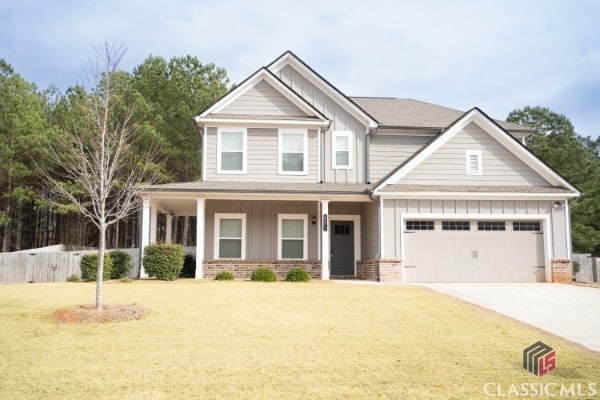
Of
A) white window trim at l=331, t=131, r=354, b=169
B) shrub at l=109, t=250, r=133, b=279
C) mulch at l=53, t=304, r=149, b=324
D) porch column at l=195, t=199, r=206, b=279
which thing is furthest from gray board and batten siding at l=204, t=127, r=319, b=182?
mulch at l=53, t=304, r=149, b=324

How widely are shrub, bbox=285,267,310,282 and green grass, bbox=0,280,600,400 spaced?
471cm

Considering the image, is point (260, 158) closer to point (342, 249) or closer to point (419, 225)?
point (342, 249)

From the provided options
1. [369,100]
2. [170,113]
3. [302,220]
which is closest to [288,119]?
[302,220]

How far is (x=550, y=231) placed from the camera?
57.9ft

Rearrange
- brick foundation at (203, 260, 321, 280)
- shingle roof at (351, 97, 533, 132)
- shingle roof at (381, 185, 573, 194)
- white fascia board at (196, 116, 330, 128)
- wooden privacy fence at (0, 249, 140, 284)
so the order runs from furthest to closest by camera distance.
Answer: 1. shingle roof at (351, 97, 533, 132)
2. wooden privacy fence at (0, 249, 140, 284)
3. white fascia board at (196, 116, 330, 128)
4. brick foundation at (203, 260, 321, 280)
5. shingle roof at (381, 185, 573, 194)

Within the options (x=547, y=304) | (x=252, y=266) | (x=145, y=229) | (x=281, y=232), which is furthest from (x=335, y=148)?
(x=547, y=304)

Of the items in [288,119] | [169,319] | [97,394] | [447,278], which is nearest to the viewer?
[97,394]

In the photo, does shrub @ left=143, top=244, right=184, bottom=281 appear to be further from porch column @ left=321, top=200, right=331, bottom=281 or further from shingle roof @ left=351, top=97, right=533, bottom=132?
shingle roof @ left=351, top=97, right=533, bottom=132

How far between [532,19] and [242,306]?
11.3 m

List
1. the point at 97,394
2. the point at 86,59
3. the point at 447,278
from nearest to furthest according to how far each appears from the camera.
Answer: the point at 97,394, the point at 86,59, the point at 447,278

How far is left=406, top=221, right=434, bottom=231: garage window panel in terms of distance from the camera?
17.5 m

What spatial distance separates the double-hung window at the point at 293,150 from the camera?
19.3 m

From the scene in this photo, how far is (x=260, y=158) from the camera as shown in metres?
19.2

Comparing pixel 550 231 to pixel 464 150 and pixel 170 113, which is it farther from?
pixel 170 113
